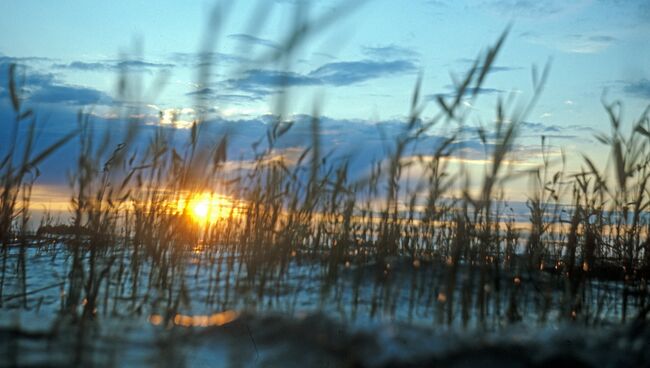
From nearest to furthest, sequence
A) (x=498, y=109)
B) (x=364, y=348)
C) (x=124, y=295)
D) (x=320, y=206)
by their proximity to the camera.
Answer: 1. (x=364, y=348)
2. (x=498, y=109)
3. (x=124, y=295)
4. (x=320, y=206)

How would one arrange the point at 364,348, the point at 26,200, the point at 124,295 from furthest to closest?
the point at 26,200, the point at 124,295, the point at 364,348

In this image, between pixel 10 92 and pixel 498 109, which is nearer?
pixel 10 92

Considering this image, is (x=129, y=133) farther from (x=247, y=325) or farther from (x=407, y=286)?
(x=407, y=286)

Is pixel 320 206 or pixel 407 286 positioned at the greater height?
pixel 320 206

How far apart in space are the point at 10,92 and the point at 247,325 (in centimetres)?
127

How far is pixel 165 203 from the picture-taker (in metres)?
3.71

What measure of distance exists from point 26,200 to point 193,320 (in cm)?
191

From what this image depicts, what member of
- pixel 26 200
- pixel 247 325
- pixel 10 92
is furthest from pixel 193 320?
pixel 26 200

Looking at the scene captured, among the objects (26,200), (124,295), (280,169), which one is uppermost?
(280,169)

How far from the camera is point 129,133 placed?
2.43 metres

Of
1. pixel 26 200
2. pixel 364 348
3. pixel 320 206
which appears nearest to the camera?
pixel 364 348

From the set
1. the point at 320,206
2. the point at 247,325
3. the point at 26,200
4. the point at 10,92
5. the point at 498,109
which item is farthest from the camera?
the point at 320,206

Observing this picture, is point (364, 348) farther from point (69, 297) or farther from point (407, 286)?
point (407, 286)

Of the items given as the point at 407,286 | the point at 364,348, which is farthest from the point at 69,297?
the point at 407,286
